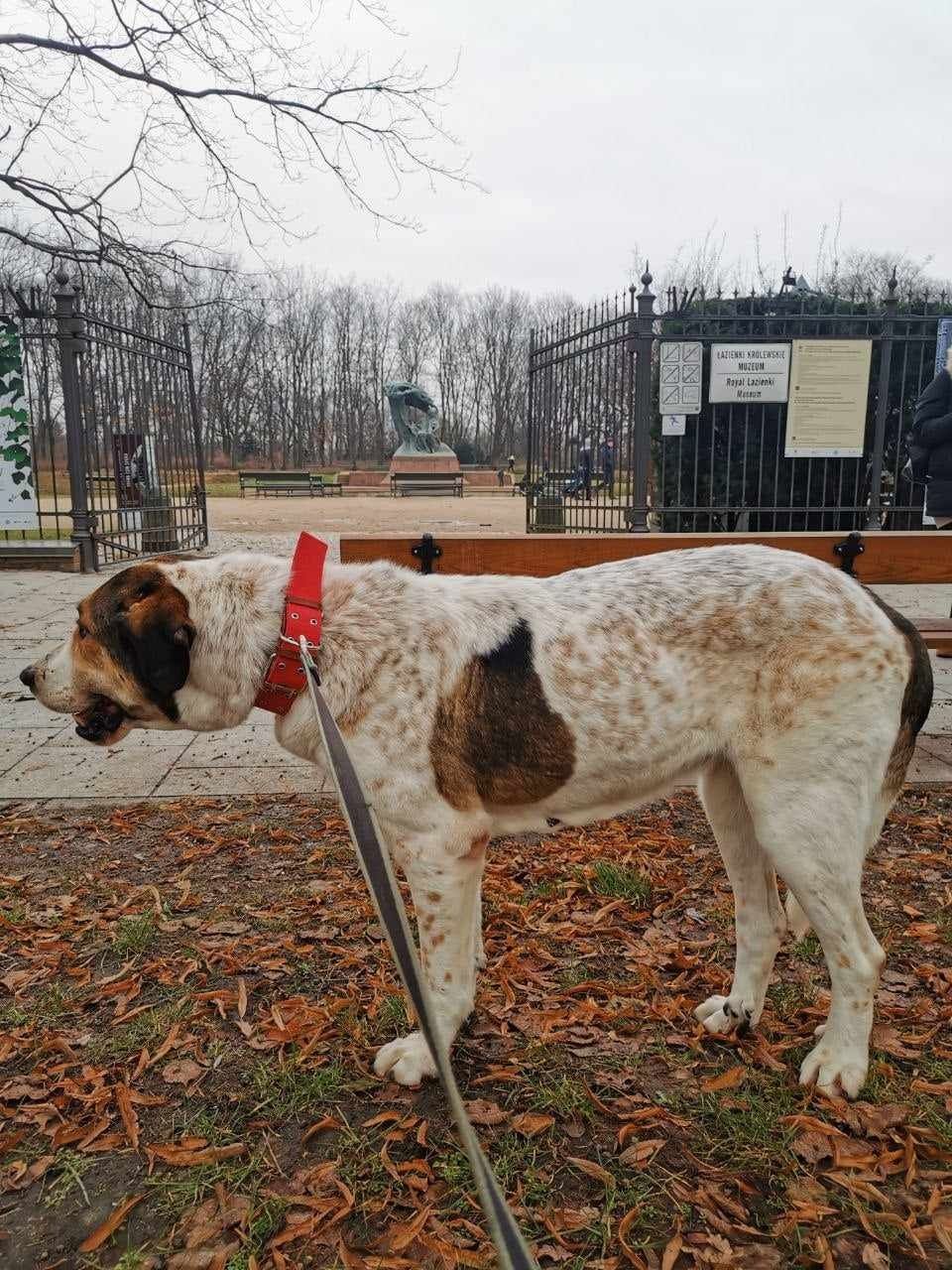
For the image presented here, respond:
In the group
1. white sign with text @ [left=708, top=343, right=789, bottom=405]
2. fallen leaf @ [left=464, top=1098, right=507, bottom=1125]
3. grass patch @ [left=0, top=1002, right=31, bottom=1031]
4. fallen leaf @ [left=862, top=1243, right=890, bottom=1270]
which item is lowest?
grass patch @ [left=0, top=1002, right=31, bottom=1031]

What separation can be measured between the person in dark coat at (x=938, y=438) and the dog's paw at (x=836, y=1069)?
5.60 m

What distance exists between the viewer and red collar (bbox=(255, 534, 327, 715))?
2.50m

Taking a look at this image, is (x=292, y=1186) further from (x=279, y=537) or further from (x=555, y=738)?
(x=279, y=537)

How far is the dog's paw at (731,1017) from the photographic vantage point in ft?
9.34

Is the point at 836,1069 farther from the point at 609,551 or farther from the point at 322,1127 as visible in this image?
the point at 609,551

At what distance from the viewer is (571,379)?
14.8 metres

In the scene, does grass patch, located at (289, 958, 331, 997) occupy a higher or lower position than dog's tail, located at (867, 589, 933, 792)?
lower

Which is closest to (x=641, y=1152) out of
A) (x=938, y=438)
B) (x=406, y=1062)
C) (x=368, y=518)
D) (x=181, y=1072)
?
(x=406, y=1062)

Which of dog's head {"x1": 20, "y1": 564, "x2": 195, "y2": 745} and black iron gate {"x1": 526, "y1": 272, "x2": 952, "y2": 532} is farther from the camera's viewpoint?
black iron gate {"x1": 526, "y1": 272, "x2": 952, "y2": 532}

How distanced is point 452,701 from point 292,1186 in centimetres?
132

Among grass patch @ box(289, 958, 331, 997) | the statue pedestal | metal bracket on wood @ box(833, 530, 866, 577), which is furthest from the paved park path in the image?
the statue pedestal

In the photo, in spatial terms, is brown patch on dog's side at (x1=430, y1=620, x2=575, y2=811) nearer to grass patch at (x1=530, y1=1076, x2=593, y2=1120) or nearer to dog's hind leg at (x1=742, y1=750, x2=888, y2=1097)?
dog's hind leg at (x1=742, y1=750, x2=888, y2=1097)

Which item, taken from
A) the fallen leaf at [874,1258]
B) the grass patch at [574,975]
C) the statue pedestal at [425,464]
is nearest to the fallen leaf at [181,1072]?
A: the grass patch at [574,975]

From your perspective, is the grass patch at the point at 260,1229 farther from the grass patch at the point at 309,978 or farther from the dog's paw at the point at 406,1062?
the grass patch at the point at 309,978
